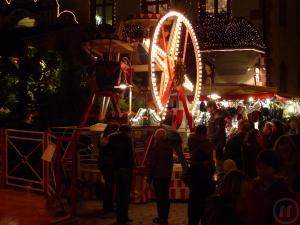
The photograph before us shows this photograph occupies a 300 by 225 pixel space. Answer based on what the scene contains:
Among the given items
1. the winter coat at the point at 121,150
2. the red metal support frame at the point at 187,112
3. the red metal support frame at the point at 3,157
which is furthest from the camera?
the red metal support frame at the point at 187,112

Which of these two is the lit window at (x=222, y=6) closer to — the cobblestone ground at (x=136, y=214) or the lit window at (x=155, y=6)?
the lit window at (x=155, y=6)

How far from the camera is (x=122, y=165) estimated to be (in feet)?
31.7

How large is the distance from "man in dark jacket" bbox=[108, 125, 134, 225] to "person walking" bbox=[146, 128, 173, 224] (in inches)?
16.5

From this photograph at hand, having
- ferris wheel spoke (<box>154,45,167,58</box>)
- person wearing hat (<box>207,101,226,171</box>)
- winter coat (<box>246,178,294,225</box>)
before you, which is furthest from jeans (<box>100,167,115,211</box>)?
winter coat (<box>246,178,294,225</box>)

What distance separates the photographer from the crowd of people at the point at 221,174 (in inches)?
179

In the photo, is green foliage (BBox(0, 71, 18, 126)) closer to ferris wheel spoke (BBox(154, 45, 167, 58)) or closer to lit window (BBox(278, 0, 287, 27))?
ferris wheel spoke (BBox(154, 45, 167, 58))

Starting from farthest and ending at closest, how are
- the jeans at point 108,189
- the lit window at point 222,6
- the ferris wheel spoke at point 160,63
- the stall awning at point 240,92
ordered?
the lit window at point 222,6
the stall awning at point 240,92
the ferris wheel spoke at point 160,63
the jeans at point 108,189

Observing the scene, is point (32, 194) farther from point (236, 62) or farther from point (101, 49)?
point (236, 62)

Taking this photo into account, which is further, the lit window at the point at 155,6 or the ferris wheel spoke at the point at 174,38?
the lit window at the point at 155,6

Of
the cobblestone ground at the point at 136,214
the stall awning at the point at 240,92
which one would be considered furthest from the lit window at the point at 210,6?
the cobblestone ground at the point at 136,214

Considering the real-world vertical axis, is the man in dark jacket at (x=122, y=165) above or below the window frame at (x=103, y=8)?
below

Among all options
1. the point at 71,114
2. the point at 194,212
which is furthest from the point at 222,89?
the point at 194,212

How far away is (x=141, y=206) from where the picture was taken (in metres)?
11.7

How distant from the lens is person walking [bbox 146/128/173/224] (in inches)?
384
